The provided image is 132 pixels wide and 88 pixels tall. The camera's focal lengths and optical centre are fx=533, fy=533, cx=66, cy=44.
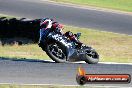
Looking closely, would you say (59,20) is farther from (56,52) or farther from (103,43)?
(56,52)

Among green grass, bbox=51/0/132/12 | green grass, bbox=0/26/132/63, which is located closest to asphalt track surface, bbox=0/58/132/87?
green grass, bbox=0/26/132/63

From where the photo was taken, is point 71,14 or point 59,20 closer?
point 59,20

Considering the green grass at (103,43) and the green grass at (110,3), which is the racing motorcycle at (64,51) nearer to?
the green grass at (103,43)

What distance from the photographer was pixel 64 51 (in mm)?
15070

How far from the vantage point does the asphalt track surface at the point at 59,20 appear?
12328mm

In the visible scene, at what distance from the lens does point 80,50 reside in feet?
50.2

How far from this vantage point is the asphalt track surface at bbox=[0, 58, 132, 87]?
39.6ft

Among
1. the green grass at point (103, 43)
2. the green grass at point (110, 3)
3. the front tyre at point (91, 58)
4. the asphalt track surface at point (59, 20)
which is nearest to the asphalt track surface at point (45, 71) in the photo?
the asphalt track surface at point (59, 20)

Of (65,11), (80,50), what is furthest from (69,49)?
(65,11)

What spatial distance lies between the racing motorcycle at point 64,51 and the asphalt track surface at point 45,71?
44cm

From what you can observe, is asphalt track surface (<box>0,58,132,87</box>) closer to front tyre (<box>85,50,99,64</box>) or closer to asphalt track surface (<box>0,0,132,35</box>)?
front tyre (<box>85,50,99,64</box>)

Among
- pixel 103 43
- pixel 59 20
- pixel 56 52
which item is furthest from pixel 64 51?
pixel 59 20

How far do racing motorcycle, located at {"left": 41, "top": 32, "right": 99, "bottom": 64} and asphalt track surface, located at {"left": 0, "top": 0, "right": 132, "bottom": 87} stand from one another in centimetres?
53

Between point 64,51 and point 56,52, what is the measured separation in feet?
0.88
